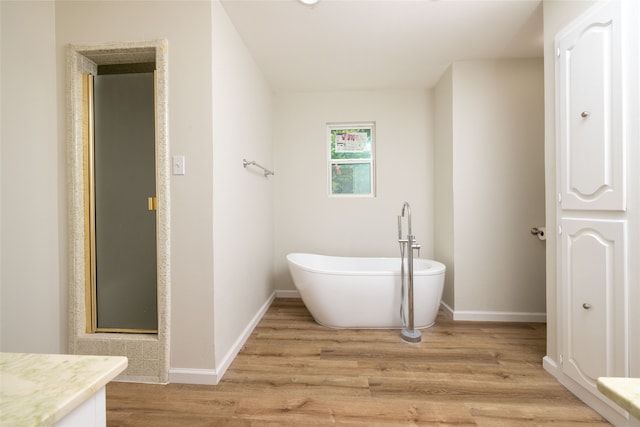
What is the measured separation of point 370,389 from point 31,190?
2173 millimetres

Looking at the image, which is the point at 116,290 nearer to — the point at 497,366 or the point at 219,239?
the point at 219,239

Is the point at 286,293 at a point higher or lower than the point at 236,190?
lower

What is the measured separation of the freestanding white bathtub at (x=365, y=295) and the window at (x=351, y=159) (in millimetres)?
1207

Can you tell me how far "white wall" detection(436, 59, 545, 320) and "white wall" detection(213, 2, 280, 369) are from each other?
1769mm

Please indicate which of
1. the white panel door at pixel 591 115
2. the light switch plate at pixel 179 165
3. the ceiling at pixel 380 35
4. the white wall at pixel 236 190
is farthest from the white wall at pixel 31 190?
the white panel door at pixel 591 115

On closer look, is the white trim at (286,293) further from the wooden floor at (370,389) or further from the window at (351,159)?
the window at (351,159)

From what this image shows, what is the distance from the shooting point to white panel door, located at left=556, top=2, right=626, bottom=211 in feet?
4.51

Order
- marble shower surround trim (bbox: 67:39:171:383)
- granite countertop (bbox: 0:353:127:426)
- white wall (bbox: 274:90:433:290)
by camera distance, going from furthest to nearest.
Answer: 1. white wall (bbox: 274:90:433:290)
2. marble shower surround trim (bbox: 67:39:171:383)
3. granite countertop (bbox: 0:353:127:426)

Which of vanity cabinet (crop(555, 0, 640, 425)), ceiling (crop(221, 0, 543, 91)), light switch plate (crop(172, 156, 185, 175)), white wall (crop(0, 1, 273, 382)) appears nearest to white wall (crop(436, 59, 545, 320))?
ceiling (crop(221, 0, 543, 91))

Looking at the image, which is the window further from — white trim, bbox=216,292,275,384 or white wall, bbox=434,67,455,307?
white trim, bbox=216,292,275,384

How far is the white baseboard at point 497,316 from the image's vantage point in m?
2.64

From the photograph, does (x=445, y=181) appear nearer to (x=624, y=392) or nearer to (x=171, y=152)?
(x=171, y=152)

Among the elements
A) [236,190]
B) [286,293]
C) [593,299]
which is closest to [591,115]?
[593,299]

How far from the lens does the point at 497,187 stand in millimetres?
2643
